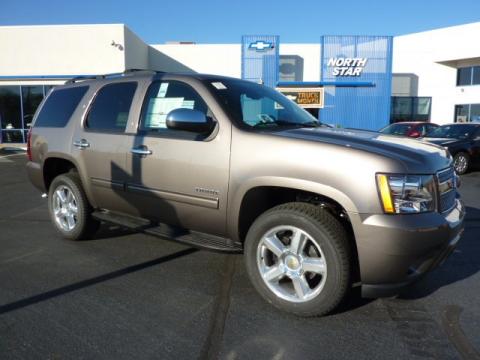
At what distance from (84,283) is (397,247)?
269 centimetres

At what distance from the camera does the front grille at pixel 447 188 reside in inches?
123

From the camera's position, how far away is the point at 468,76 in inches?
1198

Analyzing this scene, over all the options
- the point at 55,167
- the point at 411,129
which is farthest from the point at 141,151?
the point at 411,129

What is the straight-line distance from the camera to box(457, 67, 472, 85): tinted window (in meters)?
30.3

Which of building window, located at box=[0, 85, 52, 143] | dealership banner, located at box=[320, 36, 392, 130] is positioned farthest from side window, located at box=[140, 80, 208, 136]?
dealership banner, located at box=[320, 36, 392, 130]

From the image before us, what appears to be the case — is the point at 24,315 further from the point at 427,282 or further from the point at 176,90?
the point at 427,282

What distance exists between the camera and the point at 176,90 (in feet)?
13.3

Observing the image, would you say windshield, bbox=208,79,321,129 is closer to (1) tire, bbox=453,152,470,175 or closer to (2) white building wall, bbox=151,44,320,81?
(1) tire, bbox=453,152,470,175

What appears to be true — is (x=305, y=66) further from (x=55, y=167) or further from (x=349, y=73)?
(x=55, y=167)

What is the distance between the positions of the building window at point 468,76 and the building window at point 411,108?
7.84ft

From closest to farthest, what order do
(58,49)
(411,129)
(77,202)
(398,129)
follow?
1. (77,202)
2. (411,129)
3. (398,129)
4. (58,49)

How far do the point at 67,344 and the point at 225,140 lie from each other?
1861mm

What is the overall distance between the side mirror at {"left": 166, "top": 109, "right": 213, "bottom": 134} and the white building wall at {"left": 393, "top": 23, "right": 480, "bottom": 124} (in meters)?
31.1

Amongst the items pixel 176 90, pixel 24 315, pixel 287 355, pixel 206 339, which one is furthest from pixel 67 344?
pixel 176 90
